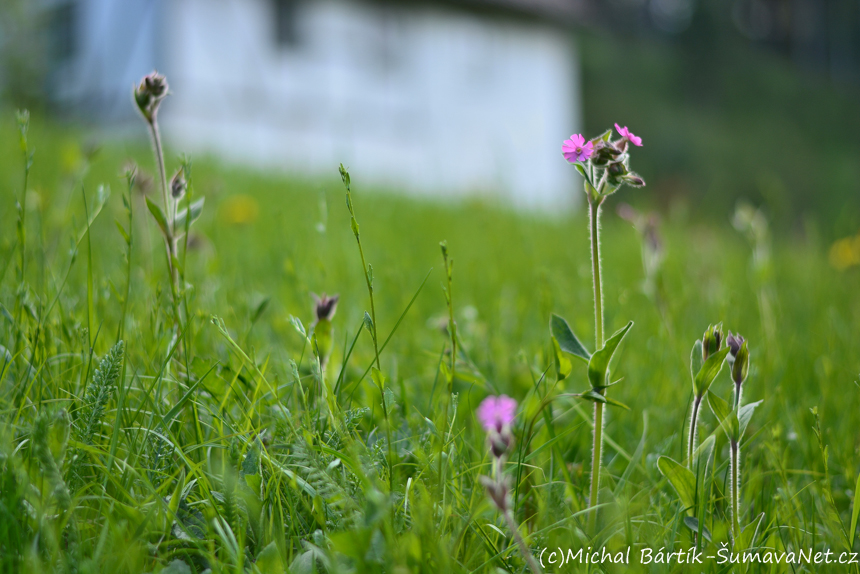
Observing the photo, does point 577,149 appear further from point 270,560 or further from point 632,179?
point 270,560

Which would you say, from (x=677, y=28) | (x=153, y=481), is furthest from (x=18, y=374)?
(x=677, y=28)

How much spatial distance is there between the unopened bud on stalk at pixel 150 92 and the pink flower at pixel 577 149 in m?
0.56

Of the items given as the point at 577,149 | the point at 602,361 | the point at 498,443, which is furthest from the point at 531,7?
the point at 498,443

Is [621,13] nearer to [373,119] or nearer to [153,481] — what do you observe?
[373,119]

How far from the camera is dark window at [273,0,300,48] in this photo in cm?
923

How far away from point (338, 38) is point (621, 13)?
75.8 ft

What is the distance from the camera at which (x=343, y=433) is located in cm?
69

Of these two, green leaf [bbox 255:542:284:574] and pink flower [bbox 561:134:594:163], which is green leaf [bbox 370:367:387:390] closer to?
green leaf [bbox 255:542:284:574]

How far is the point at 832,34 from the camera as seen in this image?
28.6 m

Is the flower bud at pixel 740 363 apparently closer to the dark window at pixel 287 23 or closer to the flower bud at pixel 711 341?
the flower bud at pixel 711 341

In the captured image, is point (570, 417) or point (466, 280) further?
point (466, 280)

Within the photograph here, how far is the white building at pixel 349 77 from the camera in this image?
27.3ft

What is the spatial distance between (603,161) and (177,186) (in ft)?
1.96

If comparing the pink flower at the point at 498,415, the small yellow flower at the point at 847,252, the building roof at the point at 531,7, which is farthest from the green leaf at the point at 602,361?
the building roof at the point at 531,7
